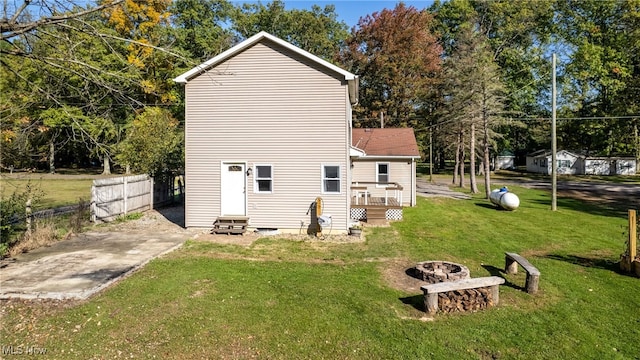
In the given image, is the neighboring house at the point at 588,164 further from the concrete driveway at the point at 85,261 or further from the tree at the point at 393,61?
the concrete driveway at the point at 85,261

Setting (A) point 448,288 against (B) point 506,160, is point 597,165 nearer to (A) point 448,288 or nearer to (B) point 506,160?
(B) point 506,160

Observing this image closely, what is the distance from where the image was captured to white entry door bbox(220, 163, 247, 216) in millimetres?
13359

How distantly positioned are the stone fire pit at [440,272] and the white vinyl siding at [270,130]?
184 inches

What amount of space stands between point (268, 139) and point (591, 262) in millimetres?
10060

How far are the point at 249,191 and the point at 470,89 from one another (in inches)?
734

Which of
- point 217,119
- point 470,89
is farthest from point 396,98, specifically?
point 217,119

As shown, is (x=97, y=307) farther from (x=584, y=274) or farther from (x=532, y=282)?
(x=584, y=274)

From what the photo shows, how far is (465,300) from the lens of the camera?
6.67 m

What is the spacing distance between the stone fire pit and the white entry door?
696cm

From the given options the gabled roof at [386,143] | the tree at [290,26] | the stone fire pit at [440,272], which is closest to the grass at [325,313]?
the stone fire pit at [440,272]

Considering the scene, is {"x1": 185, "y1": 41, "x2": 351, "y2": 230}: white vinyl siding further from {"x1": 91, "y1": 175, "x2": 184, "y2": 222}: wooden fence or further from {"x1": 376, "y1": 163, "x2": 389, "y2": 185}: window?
{"x1": 376, "y1": 163, "x2": 389, "y2": 185}: window

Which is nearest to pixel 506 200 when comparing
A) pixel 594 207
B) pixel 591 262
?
pixel 594 207

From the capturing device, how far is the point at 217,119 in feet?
44.0

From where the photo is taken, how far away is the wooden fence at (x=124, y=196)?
1405 cm
